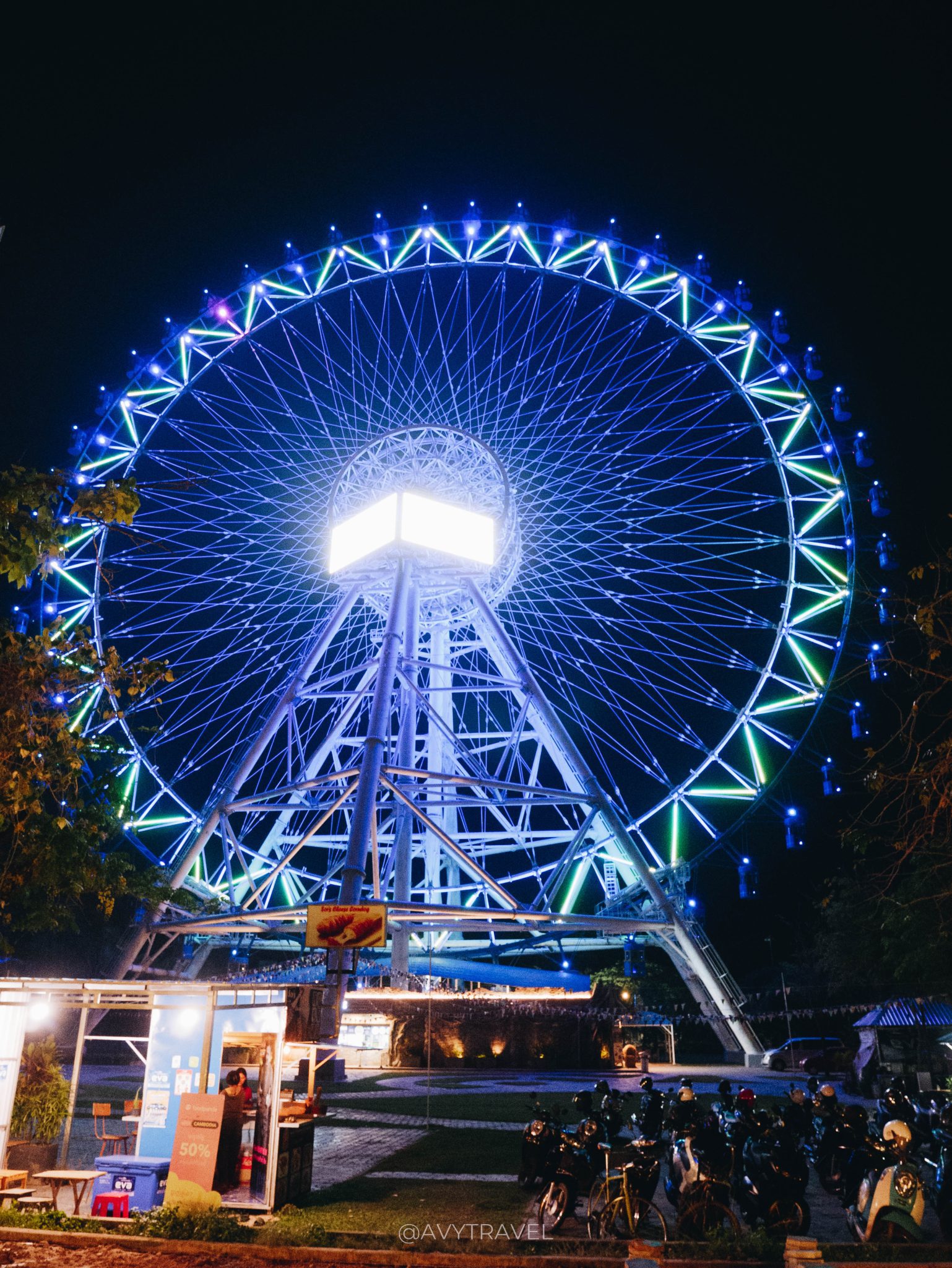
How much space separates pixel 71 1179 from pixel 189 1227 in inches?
63.9

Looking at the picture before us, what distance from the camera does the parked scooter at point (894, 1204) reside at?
825 cm

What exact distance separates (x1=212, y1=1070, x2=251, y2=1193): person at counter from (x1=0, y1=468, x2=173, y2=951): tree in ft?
11.4

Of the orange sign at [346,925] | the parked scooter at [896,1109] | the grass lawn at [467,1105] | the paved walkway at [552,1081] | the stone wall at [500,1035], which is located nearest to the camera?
the parked scooter at [896,1109]

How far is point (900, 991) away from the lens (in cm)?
2948

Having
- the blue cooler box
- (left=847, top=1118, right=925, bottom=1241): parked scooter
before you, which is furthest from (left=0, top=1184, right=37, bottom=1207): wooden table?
(left=847, top=1118, right=925, bottom=1241): parked scooter

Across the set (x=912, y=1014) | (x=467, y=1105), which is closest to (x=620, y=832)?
(x=467, y=1105)

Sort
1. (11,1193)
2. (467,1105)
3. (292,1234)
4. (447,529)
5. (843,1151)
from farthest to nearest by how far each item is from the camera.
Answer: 1. (447,529)
2. (467,1105)
3. (843,1151)
4. (11,1193)
5. (292,1234)

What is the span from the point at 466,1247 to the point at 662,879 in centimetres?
2069

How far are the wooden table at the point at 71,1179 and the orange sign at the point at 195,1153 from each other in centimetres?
77

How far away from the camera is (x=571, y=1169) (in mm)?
8992

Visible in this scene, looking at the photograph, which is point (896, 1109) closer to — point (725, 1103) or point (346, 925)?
point (725, 1103)

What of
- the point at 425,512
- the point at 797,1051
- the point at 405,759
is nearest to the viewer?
the point at 425,512

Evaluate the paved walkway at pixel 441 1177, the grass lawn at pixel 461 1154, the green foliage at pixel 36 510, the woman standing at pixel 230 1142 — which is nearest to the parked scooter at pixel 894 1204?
the paved walkway at pixel 441 1177

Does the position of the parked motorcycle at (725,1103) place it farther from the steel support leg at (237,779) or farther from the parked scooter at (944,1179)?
the steel support leg at (237,779)
